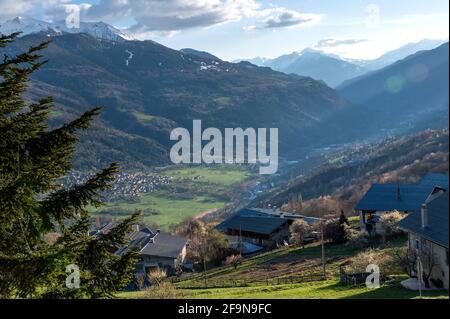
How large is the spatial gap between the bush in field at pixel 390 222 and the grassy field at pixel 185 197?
5733 cm

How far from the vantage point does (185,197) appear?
5300 inches

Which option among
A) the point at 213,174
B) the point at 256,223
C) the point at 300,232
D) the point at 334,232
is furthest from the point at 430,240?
the point at 213,174

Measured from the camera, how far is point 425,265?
58.9ft

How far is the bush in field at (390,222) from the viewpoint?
3772cm

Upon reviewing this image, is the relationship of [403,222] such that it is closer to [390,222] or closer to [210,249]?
[390,222]

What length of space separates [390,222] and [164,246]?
2185 cm

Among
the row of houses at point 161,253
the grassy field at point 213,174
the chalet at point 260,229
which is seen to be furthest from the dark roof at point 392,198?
the grassy field at point 213,174

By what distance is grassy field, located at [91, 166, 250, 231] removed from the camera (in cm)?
11007

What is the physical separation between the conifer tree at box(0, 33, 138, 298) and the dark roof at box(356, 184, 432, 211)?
3480 cm

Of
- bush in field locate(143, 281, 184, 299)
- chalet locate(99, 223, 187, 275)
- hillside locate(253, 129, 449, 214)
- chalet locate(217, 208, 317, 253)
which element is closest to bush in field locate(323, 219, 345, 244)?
chalet locate(217, 208, 317, 253)

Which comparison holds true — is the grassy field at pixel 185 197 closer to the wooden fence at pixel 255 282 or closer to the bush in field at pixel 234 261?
the bush in field at pixel 234 261

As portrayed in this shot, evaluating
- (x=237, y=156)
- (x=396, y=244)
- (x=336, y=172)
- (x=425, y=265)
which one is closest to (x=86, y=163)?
(x=237, y=156)
